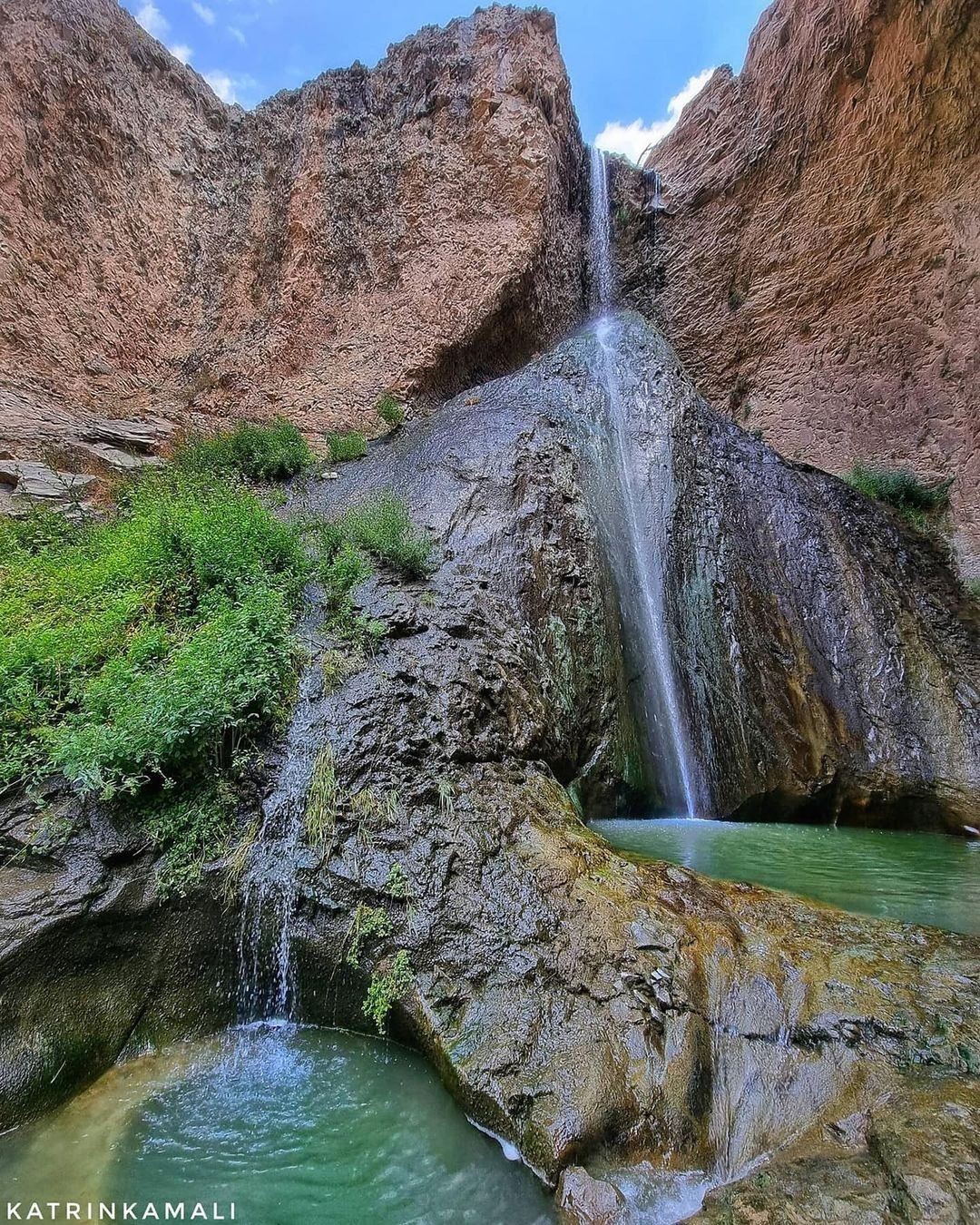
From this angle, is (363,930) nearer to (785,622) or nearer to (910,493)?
(785,622)

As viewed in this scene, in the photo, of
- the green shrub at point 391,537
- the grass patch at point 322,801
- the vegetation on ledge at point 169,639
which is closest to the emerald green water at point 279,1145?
the vegetation on ledge at point 169,639

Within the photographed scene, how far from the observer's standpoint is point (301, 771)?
12.5 feet

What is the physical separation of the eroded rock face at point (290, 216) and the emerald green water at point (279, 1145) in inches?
408

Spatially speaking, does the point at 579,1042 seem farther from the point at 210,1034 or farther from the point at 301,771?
the point at 301,771

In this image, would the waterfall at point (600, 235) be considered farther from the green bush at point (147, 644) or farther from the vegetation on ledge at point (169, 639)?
the green bush at point (147, 644)

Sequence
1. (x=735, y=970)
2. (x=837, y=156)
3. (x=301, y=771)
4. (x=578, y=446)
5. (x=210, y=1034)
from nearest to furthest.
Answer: (x=735, y=970) < (x=210, y=1034) < (x=301, y=771) < (x=578, y=446) < (x=837, y=156)

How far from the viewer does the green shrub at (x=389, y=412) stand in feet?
35.7

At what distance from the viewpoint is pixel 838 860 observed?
4.95 m

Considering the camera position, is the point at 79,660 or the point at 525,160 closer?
the point at 79,660

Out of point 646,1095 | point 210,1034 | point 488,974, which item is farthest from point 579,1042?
point 210,1034

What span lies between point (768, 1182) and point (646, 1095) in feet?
1.56

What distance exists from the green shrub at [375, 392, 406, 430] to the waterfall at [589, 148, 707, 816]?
356 cm

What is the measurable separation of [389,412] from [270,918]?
9225 millimetres

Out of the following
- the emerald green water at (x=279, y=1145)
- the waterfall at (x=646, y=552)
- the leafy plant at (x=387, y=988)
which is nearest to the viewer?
the emerald green water at (x=279, y=1145)
